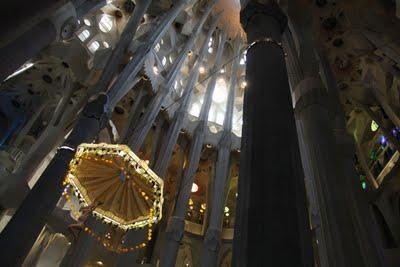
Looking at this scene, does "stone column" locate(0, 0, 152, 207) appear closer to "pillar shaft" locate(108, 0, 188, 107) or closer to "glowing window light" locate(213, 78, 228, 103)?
"pillar shaft" locate(108, 0, 188, 107)

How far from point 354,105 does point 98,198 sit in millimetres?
11812

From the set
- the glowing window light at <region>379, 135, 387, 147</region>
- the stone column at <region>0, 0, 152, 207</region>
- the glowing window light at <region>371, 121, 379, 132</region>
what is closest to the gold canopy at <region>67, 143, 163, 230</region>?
the stone column at <region>0, 0, 152, 207</region>

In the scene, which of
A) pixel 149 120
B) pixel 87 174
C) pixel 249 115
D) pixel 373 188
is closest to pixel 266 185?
pixel 249 115

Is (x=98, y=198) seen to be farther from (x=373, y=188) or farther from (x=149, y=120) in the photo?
(x=373, y=188)

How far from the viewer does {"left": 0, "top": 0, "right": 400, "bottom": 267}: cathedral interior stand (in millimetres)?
3960

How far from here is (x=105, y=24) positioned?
57.1 feet

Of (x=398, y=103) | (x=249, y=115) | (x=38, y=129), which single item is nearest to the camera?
(x=249, y=115)

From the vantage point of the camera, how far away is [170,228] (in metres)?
12.0

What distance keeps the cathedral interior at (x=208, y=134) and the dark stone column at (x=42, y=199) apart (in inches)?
1.1

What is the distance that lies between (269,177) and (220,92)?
18926 mm

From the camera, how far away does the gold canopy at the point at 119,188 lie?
9.80m

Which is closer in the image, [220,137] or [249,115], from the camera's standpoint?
[249,115]

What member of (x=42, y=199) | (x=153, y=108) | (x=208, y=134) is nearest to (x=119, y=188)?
(x=42, y=199)

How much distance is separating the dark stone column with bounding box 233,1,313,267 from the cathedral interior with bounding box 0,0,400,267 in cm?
2
